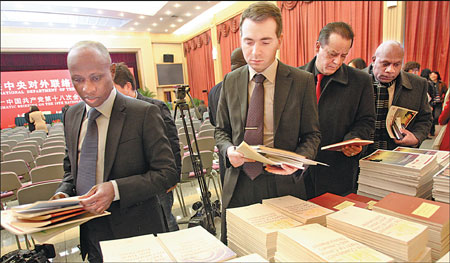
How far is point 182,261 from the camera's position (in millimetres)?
664

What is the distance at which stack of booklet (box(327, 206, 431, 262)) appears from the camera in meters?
0.65

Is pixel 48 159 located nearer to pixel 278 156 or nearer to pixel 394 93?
pixel 278 156

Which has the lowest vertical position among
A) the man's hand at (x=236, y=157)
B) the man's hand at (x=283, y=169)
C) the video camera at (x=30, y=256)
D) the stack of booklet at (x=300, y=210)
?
the video camera at (x=30, y=256)

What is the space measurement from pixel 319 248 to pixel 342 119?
1.09 meters

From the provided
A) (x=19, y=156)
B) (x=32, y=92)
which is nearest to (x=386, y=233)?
(x=19, y=156)

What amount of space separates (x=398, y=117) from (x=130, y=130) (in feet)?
4.99

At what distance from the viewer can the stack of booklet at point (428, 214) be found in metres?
0.76

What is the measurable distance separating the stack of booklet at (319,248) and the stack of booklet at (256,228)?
0.04 metres

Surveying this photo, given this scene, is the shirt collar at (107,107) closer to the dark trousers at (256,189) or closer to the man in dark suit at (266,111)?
the man in dark suit at (266,111)

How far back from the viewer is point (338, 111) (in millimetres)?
1535

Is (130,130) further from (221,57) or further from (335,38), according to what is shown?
(221,57)

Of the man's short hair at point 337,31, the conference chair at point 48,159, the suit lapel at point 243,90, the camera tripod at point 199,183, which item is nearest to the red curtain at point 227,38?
the conference chair at point 48,159

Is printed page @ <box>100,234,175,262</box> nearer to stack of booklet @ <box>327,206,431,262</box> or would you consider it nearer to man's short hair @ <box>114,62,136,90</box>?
stack of booklet @ <box>327,206,431,262</box>

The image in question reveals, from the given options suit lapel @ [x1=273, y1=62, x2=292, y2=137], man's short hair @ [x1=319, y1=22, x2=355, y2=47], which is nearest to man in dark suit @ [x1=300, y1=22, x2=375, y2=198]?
man's short hair @ [x1=319, y1=22, x2=355, y2=47]
